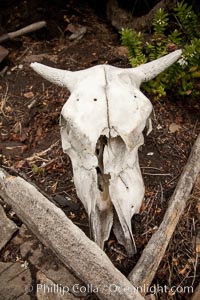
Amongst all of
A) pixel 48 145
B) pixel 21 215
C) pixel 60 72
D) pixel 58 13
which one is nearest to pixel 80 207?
pixel 21 215

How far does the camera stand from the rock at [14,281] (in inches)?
111

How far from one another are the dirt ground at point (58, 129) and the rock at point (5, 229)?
7 centimetres

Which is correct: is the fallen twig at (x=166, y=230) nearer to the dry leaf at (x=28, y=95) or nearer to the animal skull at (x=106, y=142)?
the animal skull at (x=106, y=142)

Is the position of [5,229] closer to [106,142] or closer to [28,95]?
[106,142]

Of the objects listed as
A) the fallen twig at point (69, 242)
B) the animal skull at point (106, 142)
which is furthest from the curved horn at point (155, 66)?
the fallen twig at point (69, 242)

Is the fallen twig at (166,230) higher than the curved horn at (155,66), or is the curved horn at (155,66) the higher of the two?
the curved horn at (155,66)

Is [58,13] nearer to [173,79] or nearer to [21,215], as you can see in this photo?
[173,79]

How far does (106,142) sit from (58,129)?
1.20 meters

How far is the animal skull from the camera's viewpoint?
2541 millimetres

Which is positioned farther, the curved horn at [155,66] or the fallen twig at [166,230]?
the curved horn at [155,66]

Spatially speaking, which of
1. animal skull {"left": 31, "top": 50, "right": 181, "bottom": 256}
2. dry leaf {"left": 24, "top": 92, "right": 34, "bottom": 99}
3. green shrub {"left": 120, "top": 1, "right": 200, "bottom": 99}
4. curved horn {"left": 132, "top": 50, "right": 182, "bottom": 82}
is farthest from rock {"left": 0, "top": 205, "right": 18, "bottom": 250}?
green shrub {"left": 120, "top": 1, "right": 200, "bottom": 99}

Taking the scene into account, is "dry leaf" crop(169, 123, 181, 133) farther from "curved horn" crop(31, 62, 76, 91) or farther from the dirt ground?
"curved horn" crop(31, 62, 76, 91)

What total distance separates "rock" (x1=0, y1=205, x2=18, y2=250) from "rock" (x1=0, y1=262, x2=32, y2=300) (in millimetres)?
179

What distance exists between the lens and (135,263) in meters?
2.88
